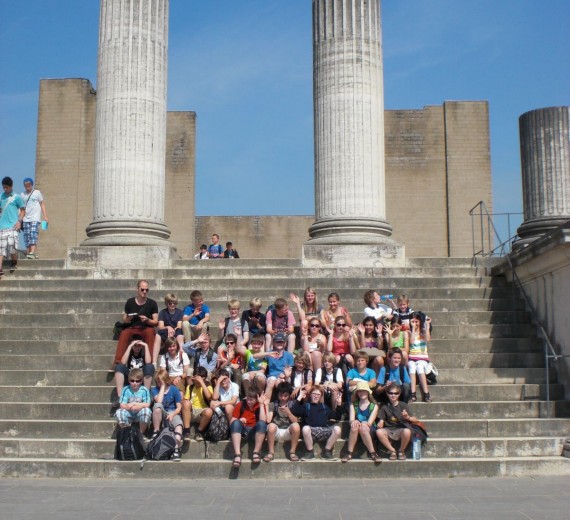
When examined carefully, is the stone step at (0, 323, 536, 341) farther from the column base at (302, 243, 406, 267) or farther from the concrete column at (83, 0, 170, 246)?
the concrete column at (83, 0, 170, 246)

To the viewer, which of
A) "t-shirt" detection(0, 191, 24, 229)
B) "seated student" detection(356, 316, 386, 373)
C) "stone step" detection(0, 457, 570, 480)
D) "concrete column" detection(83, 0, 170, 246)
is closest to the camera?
"stone step" detection(0, 457, 570, 480)

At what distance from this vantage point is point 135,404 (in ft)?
30.6

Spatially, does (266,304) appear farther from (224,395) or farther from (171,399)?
(171,399)

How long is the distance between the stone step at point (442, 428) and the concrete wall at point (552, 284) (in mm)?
1144

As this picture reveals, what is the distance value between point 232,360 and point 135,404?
163cm

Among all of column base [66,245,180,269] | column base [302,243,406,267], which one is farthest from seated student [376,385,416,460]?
column base [66,245,180,269]

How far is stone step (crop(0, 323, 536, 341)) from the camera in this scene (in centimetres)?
1223

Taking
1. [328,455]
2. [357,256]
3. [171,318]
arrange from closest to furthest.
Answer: [328,455]
[171,318]
[357,256]

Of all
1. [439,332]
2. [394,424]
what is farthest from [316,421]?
[439,332]

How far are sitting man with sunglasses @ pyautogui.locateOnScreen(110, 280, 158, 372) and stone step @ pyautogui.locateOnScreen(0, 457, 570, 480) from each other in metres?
2.01

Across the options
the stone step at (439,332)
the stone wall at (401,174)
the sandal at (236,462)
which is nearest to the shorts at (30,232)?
the stone step at (439,332)

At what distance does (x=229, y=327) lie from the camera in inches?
442

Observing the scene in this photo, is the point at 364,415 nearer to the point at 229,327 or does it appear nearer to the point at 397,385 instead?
the point at 397,385

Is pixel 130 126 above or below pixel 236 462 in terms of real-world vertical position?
above
